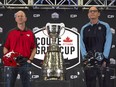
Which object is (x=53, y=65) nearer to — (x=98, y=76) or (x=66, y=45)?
(x=98, y=76)

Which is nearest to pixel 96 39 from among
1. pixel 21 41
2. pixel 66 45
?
pixel 21 41

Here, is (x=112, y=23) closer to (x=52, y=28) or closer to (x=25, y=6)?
(x=25, y=6)

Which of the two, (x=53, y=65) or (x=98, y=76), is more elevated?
(x=53, y=65)

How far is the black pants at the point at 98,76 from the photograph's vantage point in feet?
14.6

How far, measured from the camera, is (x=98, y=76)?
4449mm

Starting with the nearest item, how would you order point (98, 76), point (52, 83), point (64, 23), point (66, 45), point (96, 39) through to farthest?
1. point (52, 83)
2. point (98, 76)
3. point (96, 39)
4. point (66, 45)
5. point (64, 23)

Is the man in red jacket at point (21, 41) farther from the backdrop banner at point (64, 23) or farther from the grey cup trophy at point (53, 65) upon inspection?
the backdrop banner at point (64, 23)

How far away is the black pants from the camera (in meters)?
4.45

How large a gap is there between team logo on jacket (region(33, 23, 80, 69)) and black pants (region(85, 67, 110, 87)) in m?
2.87

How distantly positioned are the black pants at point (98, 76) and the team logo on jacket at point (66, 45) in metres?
2.87

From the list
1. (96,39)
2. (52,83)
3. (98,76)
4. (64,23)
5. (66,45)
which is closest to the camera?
(52,83)

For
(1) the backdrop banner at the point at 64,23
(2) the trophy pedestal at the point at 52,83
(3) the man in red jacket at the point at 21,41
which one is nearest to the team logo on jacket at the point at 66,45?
(1) the backdrop banner at the point at 64,23

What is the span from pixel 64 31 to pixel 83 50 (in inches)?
94.1

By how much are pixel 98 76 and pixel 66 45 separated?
118 inches
